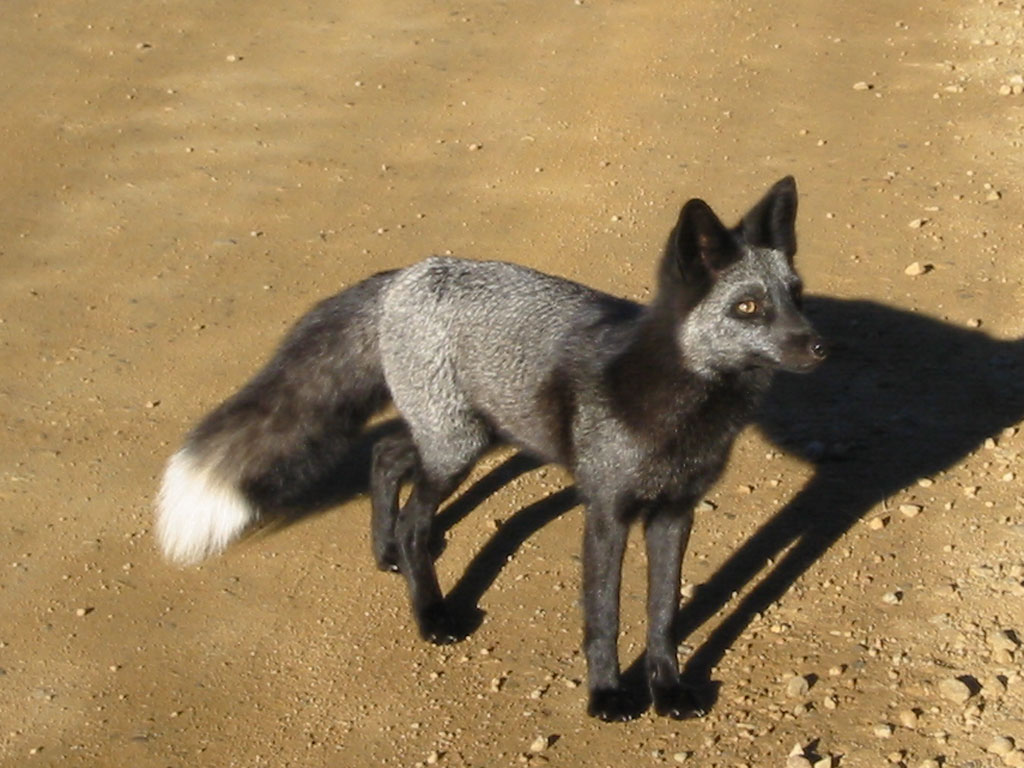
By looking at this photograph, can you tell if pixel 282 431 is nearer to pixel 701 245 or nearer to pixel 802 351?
pixel 701 245

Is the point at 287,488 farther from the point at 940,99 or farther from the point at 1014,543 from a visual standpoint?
the point at 940,99

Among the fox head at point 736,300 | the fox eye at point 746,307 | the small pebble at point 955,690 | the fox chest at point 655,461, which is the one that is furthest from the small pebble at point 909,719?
the fox eye at point 746,307

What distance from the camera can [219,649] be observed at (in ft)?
22.6

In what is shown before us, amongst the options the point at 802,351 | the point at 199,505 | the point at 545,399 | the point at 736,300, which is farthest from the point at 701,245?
the point at 199,505

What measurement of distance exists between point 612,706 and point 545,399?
1.33 meters

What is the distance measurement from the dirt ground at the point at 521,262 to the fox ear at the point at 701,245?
1.74 metres

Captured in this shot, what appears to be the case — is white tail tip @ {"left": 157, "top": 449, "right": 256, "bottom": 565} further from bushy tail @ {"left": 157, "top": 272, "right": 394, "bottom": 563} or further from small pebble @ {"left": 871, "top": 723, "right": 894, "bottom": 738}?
small pebble @ {"left": 871, "top": 723, "right": 894, "bottom": 738}

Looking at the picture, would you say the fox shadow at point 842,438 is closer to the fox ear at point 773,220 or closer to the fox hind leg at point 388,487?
the fox hind leg at point 388,487

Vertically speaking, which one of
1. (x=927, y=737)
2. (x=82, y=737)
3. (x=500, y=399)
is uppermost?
(x=500, y=399)

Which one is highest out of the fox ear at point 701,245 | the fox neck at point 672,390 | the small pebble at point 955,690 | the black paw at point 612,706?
the fox ear at point 701,245

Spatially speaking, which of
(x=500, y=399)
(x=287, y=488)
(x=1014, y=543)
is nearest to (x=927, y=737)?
(x=1014, y=543)

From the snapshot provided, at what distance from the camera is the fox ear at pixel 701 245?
586 cm

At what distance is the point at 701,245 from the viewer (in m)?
5.97

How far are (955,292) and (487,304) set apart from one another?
381cm
